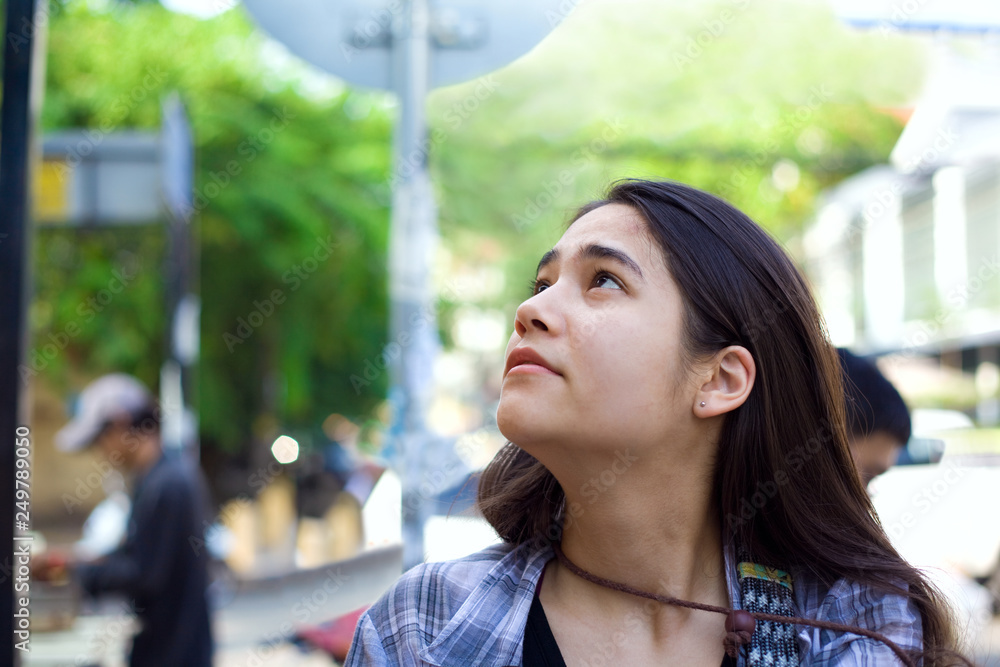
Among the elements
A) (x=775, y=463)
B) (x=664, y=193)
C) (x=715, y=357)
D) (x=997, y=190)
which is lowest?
(x=775, y=463)

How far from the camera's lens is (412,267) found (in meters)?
3.25

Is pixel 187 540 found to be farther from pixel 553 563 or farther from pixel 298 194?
pixel 298 194

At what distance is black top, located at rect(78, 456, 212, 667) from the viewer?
12.9ft

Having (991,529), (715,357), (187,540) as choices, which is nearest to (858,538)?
(715,357)

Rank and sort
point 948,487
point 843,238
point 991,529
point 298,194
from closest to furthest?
1. point 948,487
2. point 991,529
3. point 298,194
4. point 843,238

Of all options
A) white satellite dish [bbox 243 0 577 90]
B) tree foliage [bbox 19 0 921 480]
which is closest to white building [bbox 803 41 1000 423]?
tree foliage [bbox 19 0 921 480]

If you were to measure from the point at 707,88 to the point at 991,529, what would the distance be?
26.6ft

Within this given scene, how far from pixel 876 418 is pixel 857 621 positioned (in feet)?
3.84

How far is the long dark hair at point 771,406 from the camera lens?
1.72 meters

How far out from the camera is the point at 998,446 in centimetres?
920
